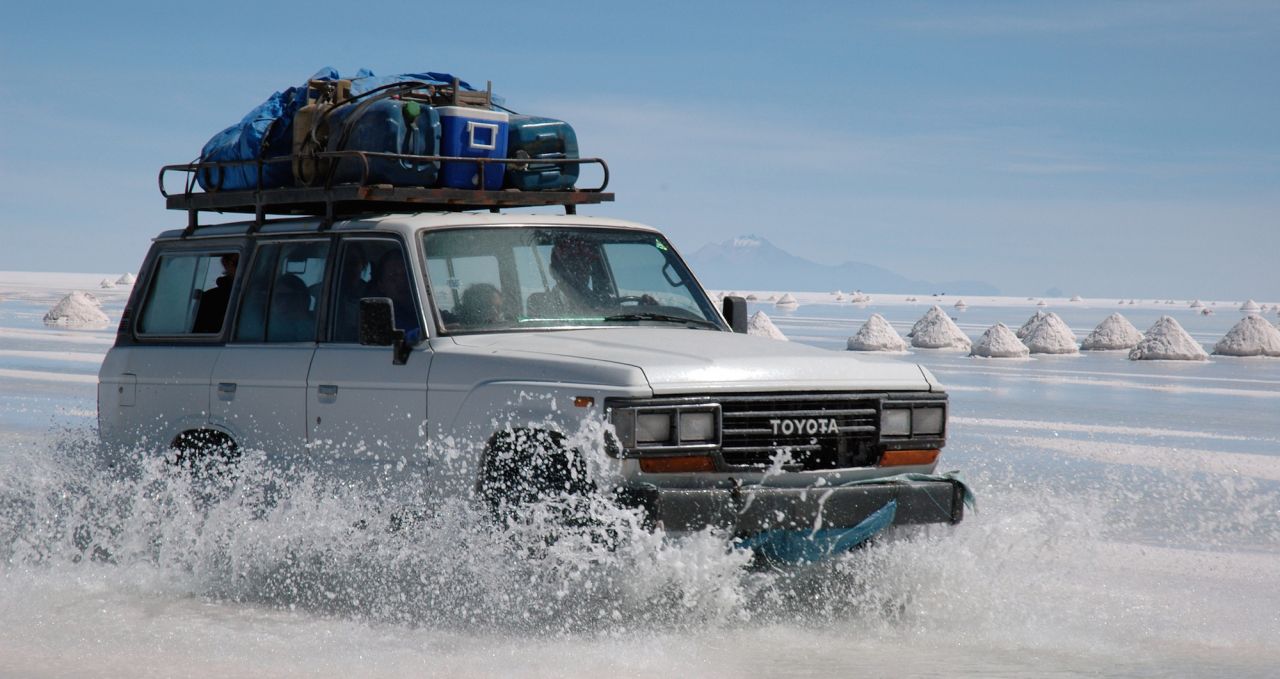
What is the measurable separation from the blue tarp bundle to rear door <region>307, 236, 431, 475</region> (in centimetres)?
116

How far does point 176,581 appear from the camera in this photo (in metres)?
7.11

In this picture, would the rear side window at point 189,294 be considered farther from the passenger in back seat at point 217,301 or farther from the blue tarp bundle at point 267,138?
the blue tarp bundle at point 267,138

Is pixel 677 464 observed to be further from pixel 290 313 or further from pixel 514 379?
pixel 290 313

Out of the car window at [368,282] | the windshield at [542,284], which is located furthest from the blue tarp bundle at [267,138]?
the windshield at [542,284]

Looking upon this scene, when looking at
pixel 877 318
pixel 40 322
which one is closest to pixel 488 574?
pixel 877 318

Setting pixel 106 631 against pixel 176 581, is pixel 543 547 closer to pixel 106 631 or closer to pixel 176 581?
pixel 106 631

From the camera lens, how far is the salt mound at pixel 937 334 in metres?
30.9

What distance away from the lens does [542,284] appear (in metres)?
6.98

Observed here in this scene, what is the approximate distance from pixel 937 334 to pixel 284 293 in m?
24.7

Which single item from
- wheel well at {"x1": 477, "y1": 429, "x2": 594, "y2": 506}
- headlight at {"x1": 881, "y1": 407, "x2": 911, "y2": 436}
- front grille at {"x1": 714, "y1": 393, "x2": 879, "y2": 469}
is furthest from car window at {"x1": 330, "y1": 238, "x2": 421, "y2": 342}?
headlight at {"x1": 881, "y1": 407, "x2": 911, "y2": 436}

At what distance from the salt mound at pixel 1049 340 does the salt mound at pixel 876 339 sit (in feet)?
9.95

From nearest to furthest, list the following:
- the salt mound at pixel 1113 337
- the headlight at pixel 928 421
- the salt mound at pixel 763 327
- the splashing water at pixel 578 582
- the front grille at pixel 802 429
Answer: the splashing water at pixel 578 582 → the front grille at pixel 802 429 → the headlight at pixel 928 421 → the salt mound at pixel 763 327 → the salt mound at pixel 1113 337

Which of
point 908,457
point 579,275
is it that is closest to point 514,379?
point 579,275

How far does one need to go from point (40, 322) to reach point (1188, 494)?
35476mm
